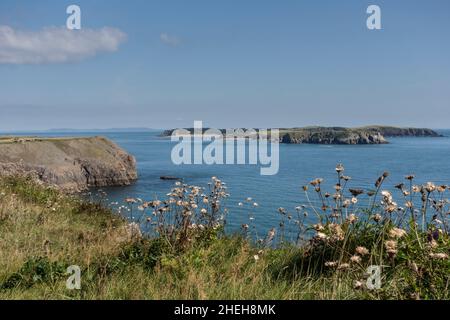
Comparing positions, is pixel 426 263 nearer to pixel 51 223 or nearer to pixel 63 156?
pixel 51 223

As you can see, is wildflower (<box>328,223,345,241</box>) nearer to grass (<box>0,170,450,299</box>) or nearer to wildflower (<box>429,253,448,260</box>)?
grass (<box>0,170,450,299</box>)

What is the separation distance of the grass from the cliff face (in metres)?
49.0

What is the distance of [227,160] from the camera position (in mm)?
107750

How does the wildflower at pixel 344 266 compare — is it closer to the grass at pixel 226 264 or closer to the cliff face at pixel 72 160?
the grass at pixel 226 264

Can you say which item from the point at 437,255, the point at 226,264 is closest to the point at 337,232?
the point at 437,255

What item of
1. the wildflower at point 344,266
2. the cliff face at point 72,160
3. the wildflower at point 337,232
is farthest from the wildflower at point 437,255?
the cliff face at point 72,160

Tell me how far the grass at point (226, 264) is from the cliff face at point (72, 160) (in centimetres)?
4901

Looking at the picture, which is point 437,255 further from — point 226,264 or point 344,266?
point 226,264

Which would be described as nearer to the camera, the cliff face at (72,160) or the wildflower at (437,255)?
the wildflower at (437,255)

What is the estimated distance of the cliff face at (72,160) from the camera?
5653 centimetres

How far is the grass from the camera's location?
4719 millimetres

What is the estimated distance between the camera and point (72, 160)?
6281 cm

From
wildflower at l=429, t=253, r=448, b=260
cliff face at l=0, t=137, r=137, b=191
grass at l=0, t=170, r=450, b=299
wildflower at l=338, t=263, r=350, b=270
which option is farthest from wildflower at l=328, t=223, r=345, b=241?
cliff face at l=0, t=137, r=137, b=191
